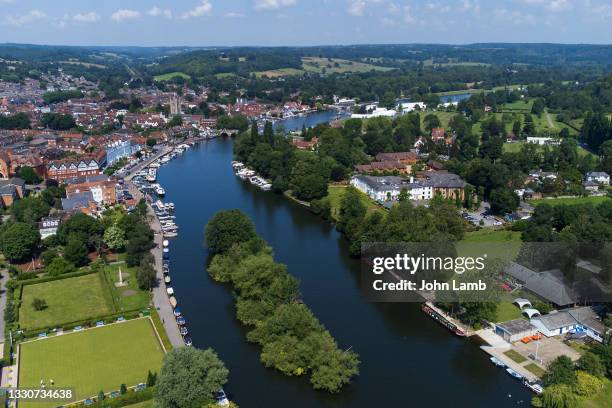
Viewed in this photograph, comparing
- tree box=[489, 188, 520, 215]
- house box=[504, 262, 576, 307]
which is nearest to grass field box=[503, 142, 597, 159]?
tree box=[489, 188, 520, 215]

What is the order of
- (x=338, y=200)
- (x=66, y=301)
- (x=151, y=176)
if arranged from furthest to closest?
(x=151, y=176)
(x=338, y=200)
(x=66, y=301)

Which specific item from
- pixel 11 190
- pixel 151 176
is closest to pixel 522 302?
pixel 151 176

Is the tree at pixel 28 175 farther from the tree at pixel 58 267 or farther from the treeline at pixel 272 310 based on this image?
the treeline at pixel 272 310

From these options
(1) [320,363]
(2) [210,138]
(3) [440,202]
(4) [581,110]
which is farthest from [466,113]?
(1) [320,363]

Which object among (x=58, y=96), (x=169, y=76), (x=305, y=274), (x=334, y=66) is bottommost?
(x=305, y=274)

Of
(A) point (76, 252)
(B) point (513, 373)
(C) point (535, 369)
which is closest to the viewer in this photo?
(B) point (513, 373)

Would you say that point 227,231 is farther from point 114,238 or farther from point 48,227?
point 48,227

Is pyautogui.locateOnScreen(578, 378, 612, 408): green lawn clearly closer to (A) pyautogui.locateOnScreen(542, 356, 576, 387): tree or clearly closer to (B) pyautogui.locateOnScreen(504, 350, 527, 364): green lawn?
(A) pyautogui.locateOnScreen(542, 356, 576, 387): tree
